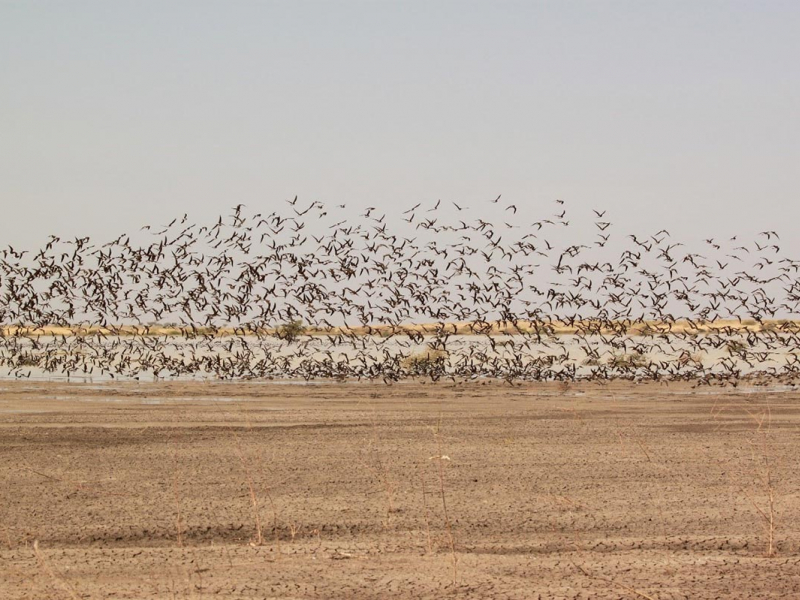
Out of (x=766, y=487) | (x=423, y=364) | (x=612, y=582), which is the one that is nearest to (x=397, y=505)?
(x=612, y=582)

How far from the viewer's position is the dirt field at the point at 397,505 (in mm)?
8047

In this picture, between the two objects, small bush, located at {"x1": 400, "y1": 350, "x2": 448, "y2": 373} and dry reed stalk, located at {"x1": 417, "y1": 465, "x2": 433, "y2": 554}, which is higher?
dry reed stalk, located at {"x1": 417, "y1": 465, "x2": 433, "y2": 554}

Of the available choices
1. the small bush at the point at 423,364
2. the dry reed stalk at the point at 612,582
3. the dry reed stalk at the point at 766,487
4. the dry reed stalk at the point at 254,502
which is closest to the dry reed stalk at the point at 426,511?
the dry reed stalk at the point at 612,582

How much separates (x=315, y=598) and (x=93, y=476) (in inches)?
243

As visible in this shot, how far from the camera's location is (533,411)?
71.4 ft

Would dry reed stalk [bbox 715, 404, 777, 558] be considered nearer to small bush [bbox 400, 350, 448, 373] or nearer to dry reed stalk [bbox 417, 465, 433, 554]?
dry reed stalk [bbox 417, 465, 433, 554]

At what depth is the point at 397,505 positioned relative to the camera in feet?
36.1

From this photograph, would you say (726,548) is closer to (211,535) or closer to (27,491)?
(211,535)

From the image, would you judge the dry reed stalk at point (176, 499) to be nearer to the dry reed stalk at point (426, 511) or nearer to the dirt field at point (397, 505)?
the dirt field at point (397, 505)

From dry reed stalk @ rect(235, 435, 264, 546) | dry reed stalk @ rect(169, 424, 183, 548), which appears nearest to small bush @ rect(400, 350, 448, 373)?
dry reed stalk @ rect(169, 424, 183, 548)

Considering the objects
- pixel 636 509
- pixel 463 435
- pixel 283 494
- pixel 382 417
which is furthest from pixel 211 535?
pixel 382 417

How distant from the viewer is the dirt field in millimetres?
8047

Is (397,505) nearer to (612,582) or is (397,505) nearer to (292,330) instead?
(612,582)

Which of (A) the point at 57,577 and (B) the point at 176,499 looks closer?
(A) the point at 57,577
